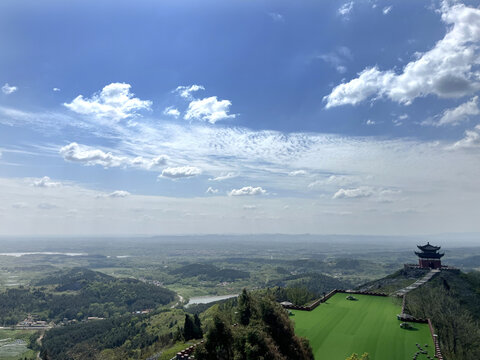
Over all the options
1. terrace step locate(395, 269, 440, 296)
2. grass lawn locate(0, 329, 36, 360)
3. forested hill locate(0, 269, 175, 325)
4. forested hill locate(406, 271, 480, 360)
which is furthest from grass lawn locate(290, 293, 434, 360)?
forested hill locate(0, 269, 175, 325)

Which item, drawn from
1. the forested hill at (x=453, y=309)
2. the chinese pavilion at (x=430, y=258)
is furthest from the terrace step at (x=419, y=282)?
the chinese pavilion at (x=430, y=258)

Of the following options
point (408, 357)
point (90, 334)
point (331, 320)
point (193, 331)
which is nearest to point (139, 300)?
point (90, 334)

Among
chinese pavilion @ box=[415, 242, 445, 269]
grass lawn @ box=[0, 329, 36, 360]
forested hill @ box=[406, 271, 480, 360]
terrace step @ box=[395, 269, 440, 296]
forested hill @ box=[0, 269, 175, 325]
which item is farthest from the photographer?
forested hill @ box=[0, 269, 175, 325]

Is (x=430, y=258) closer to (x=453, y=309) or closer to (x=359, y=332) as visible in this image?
(x=453, y=309)

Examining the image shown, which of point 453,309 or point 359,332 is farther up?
point 359,332

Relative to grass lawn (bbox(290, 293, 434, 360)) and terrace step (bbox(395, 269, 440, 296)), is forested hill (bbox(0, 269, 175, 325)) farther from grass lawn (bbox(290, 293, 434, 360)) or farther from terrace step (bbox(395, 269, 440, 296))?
grass lawn (bbox(290, 293, 434, 360))

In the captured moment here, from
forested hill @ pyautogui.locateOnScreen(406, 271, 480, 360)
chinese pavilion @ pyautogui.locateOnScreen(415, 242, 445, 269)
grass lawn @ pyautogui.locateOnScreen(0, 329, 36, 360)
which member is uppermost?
chinese pavilion @ pyautogui.locateOnScreen(415, 242, 445, 269)

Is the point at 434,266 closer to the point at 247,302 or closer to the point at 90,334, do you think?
the point at 247,302

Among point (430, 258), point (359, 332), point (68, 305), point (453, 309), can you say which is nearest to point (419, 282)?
point (430, 258)

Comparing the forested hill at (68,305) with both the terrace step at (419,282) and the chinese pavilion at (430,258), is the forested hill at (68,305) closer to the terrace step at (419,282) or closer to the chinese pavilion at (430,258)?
the chinese pavilion at (430,258)
